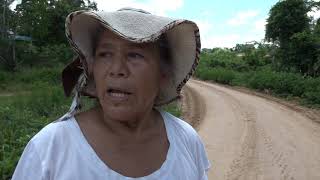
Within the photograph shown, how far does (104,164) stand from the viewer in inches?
54.7

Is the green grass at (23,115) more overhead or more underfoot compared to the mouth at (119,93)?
more underfoot

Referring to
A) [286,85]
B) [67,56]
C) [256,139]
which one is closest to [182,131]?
[256,139]

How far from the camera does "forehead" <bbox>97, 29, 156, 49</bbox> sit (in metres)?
1.48

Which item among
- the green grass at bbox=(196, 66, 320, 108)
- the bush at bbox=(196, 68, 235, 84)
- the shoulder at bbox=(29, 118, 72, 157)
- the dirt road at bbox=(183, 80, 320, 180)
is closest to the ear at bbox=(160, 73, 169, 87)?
the shoulder at bbox=(29, 118, 72, 157)

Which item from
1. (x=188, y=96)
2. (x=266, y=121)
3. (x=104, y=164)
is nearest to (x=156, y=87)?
(x=104, y=164)

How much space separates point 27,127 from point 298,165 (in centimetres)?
451

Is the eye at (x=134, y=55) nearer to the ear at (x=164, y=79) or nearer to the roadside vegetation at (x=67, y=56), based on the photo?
the ear at (x=164, y=79)

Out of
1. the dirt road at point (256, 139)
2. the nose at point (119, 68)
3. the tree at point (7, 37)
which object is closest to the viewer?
the nose at point (119, 68)

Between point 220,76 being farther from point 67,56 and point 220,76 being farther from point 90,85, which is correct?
point 90,85

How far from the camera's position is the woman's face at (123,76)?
145cm

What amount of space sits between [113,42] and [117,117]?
218 millimetres

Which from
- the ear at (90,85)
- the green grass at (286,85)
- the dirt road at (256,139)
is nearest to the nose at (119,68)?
the ear at (90,85)

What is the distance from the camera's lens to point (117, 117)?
4.87 feet

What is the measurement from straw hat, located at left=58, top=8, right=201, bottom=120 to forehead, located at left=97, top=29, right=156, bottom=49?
38mm
